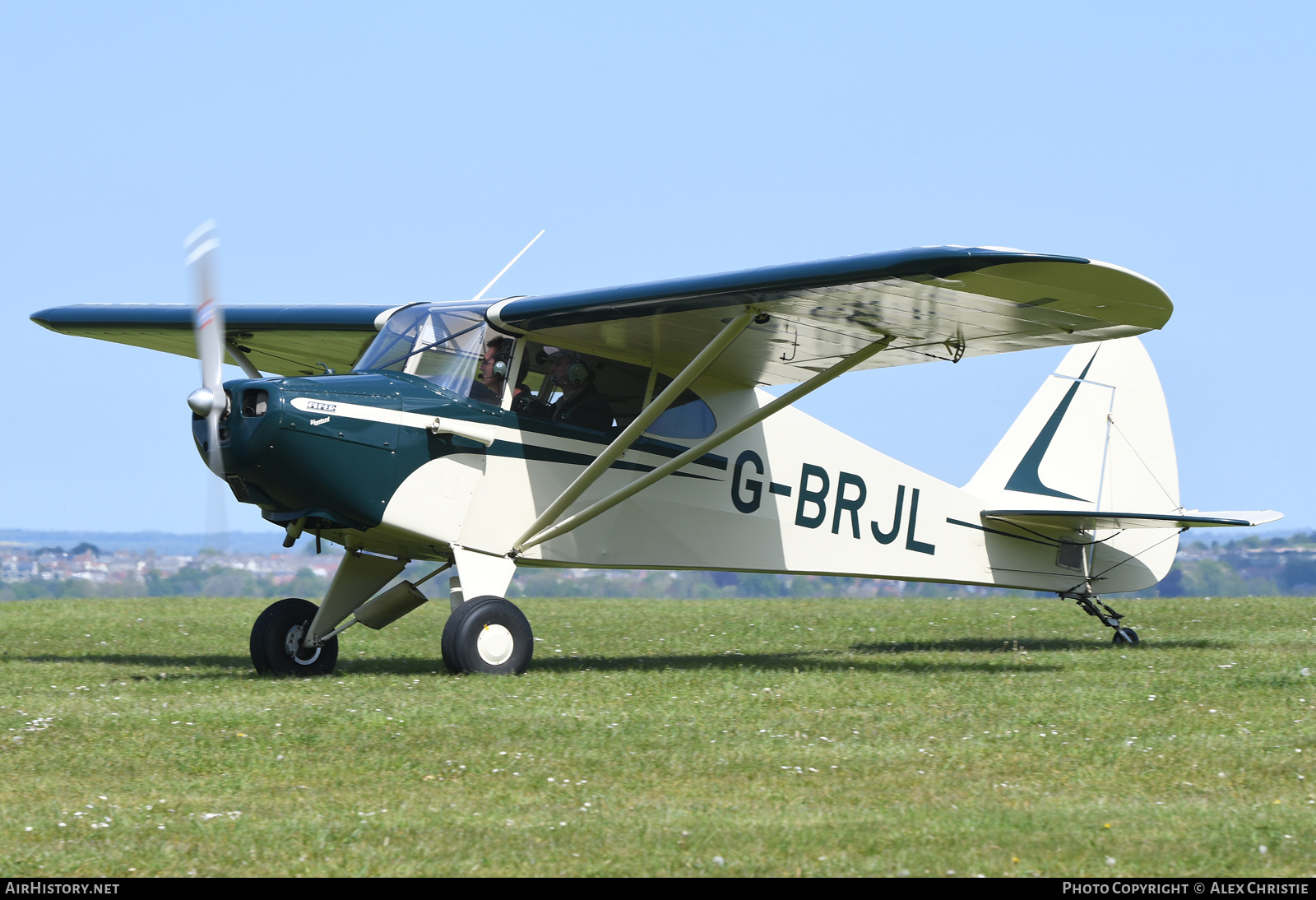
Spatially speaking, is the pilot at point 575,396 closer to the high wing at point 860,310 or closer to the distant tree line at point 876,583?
the high wing at point 860,310

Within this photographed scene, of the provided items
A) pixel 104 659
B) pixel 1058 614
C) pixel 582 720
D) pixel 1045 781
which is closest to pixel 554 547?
pixel 582 720

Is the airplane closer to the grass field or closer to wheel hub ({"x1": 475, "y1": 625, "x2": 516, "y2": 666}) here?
wheel hub ({"x1": 475, "y1": 625, "x2": 516, "y2": 666})

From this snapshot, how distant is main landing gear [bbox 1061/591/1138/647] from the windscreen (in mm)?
6927

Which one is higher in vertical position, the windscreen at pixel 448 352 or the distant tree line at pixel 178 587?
the windscreen at pixel 448 352

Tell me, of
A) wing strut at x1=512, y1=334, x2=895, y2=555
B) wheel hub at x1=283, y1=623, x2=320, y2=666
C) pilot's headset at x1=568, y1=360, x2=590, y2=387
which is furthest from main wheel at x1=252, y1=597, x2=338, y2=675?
pilot's headset at x1=568, y1=360, x2=590, y2=387

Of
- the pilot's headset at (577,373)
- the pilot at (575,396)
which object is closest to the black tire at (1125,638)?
the pilot at (575,396)

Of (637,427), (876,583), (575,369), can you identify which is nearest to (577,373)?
(575,369)

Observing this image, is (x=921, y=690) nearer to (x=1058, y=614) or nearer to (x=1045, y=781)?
(x=1045, y=781)

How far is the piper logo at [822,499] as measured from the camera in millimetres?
11727

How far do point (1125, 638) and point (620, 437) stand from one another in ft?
20.0

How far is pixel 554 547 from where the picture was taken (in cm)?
1059

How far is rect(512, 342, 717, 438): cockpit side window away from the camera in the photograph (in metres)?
10.5

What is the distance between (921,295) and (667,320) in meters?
2.04

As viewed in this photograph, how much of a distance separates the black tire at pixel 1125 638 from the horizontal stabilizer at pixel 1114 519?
107cm
